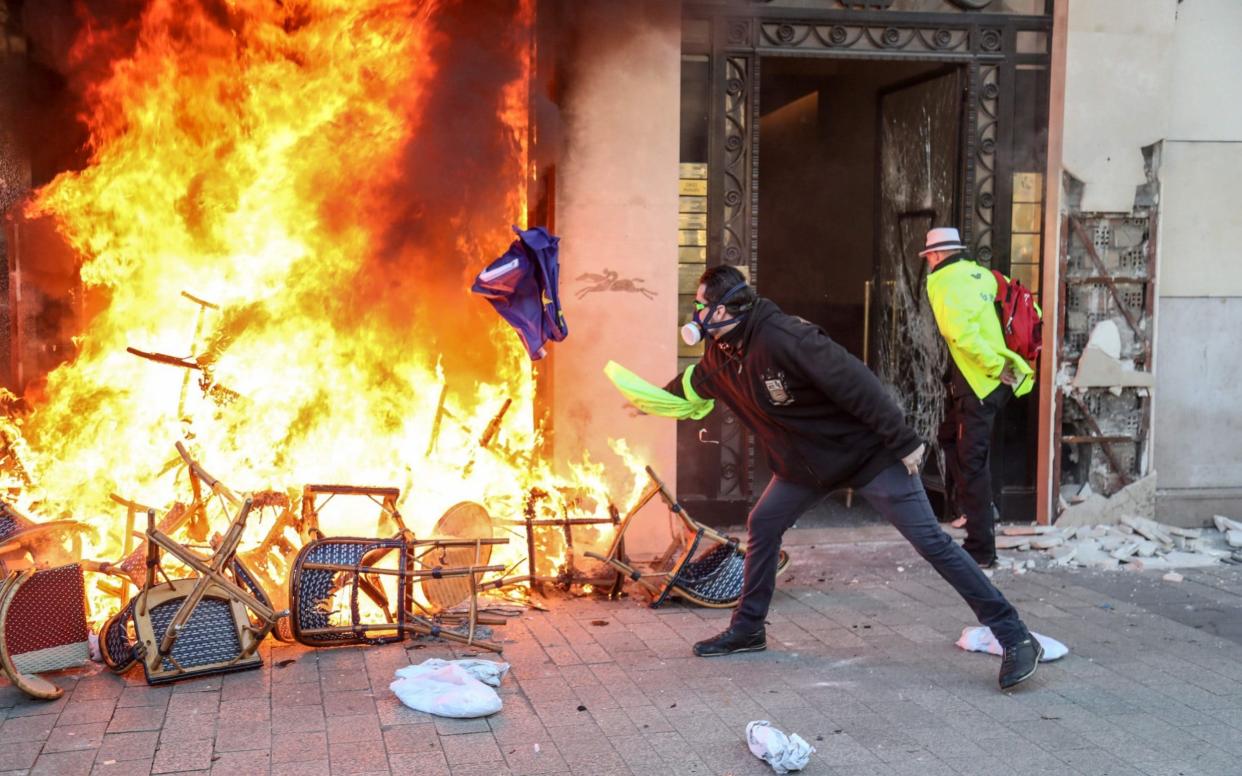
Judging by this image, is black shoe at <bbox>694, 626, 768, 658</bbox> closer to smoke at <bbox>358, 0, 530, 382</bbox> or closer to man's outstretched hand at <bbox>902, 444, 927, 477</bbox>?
man's outstretched hand at <bbox>902, 444, 927, 477</bbox>

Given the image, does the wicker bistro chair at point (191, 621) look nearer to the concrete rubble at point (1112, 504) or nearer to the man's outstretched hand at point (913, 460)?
the man's outstretched hand at point (913, 460)

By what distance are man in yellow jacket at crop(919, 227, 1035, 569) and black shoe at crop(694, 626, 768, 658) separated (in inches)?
99.5

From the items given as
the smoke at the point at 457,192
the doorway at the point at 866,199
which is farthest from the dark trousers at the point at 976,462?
the smoke at the point at 457,192

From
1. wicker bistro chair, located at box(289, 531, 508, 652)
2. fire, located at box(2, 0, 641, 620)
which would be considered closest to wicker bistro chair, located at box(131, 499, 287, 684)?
wicker bistro chair, located at box(289, 531, 508, 652)

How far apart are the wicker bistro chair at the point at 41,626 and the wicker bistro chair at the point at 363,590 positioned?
96 centimetres

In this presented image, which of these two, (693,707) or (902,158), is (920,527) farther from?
(902,158)

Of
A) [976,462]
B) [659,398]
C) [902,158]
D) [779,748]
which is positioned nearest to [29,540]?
[659,398]

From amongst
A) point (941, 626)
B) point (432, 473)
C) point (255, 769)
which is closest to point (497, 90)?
point (432, 473)

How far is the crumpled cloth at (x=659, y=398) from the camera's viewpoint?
599 centimetres

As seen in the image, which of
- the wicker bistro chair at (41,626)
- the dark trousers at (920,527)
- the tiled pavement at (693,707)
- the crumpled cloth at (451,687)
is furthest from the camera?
the dark trousers at (920,527)

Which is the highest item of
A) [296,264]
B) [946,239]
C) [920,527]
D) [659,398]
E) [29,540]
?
[946,239]

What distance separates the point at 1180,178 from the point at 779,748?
649 centimetres

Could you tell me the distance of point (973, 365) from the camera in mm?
8055

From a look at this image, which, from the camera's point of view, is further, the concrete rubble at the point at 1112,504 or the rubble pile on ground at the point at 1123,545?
the concrete rubble at the point at 1112,504
